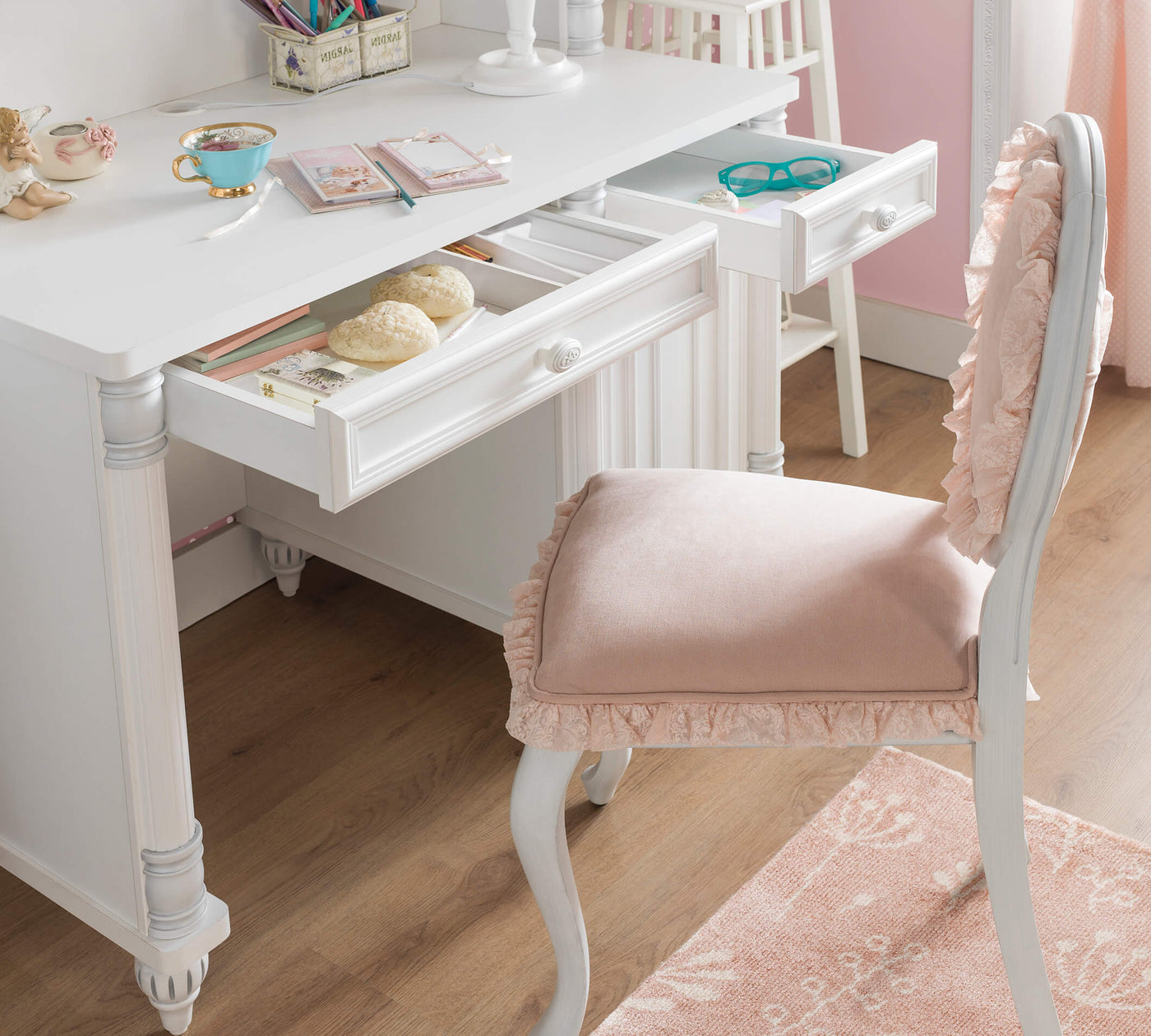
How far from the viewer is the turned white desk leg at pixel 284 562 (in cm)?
220

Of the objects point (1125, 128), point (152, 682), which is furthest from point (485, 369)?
point (1125, 128)

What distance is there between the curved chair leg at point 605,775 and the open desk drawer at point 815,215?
0.62 m

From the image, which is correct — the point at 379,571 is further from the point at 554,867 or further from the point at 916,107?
the point at 916,107

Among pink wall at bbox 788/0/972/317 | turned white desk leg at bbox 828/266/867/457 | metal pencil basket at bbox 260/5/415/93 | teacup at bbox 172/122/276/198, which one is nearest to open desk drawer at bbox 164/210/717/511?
teacup at bbox 172/122/276/198

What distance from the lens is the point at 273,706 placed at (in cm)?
201

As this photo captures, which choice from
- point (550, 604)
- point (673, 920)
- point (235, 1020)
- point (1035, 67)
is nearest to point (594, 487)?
point (550, 604)

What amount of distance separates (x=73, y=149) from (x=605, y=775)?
3.16 ft

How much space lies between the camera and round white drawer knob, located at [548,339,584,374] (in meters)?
1.32

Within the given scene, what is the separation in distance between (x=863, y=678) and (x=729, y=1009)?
47 centimetres

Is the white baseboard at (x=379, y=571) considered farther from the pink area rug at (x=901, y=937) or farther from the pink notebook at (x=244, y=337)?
the pink notebook at (x=244, y=337)

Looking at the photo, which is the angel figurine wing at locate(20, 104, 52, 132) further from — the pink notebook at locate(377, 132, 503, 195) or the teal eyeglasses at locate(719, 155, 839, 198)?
the teal eyeglasses at locate(719, 155, 839, 198)

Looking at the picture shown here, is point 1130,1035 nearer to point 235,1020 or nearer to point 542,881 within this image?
point 542,881

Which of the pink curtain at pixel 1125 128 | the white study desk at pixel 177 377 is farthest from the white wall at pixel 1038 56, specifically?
the white study desk at pixel 177 377

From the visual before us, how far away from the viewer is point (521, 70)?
1802 mm
